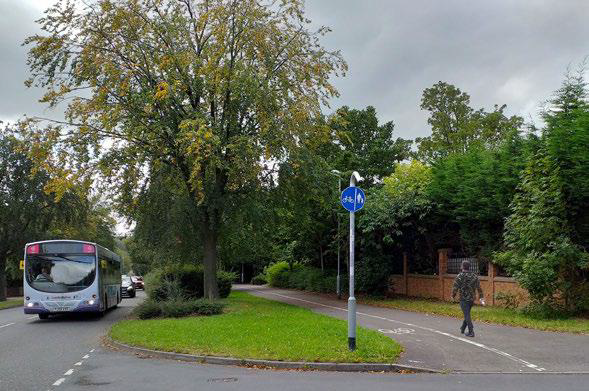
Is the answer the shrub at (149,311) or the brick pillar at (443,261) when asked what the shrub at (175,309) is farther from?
the brick pillar at (443,261)

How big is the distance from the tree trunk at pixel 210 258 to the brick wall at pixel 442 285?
10.4 m

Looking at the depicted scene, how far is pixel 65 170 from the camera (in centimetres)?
2366

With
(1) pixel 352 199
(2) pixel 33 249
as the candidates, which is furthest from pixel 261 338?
(2) pixel 33 249

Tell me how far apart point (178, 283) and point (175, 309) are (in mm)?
4808

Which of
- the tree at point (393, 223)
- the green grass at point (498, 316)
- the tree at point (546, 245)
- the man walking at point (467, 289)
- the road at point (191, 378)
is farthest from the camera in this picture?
the tree at point (393, 223)

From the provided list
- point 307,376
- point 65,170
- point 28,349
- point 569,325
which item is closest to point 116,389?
point 307,376

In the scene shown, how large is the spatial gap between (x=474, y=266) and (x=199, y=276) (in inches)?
588

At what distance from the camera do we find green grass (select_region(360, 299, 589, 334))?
16.2 meters

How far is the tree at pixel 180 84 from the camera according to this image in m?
23.1

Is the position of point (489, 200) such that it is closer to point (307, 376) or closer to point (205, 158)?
point (205, 158)

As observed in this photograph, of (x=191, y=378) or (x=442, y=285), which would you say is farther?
(x=442, y=285)

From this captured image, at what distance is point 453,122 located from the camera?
5206 centimetres

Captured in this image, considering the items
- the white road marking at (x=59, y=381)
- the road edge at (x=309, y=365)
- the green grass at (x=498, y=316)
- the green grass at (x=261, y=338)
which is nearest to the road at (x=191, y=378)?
the white road marking at (x=59, y=381)

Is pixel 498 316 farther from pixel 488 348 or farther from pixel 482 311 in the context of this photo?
pixel 488 348
